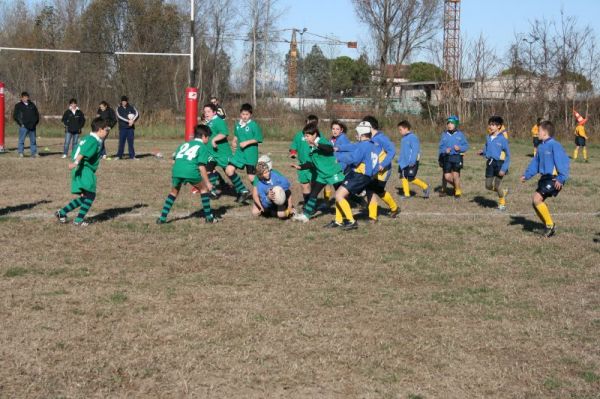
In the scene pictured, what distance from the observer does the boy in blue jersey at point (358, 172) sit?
11.0m

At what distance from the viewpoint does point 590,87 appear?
1543 inches

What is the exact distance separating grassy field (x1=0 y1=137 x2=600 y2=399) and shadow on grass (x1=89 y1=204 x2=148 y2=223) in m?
0.05

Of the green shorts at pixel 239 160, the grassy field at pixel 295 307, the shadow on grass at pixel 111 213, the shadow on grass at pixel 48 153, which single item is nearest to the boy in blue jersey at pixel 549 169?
the grassy field at pixel 295 307

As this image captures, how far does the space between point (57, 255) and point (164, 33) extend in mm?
36375

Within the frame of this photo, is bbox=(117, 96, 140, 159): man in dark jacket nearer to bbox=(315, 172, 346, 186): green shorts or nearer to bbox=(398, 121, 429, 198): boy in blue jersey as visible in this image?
bbox=(398, 121, 429, 198): boy in blue jersey

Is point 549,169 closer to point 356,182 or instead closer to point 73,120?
point 356,182

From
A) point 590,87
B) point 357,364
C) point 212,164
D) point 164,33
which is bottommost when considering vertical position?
point 357,364

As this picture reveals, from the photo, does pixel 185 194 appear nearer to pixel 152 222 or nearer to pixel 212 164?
pixel 212 164

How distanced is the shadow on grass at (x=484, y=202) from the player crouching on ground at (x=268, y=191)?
409cm

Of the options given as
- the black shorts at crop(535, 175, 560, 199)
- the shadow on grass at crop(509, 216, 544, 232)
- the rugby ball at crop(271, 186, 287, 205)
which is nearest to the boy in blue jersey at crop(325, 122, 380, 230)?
the rugby ball at crop(271, 186, 287, 205)

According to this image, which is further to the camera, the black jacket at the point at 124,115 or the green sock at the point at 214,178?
the black jacket at the point at 124,115

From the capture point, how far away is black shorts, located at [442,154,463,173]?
47.6 feet

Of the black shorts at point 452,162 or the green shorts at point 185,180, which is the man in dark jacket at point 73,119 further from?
the green shorts at point 185,180

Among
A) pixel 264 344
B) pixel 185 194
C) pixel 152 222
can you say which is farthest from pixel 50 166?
pixel 264 344
